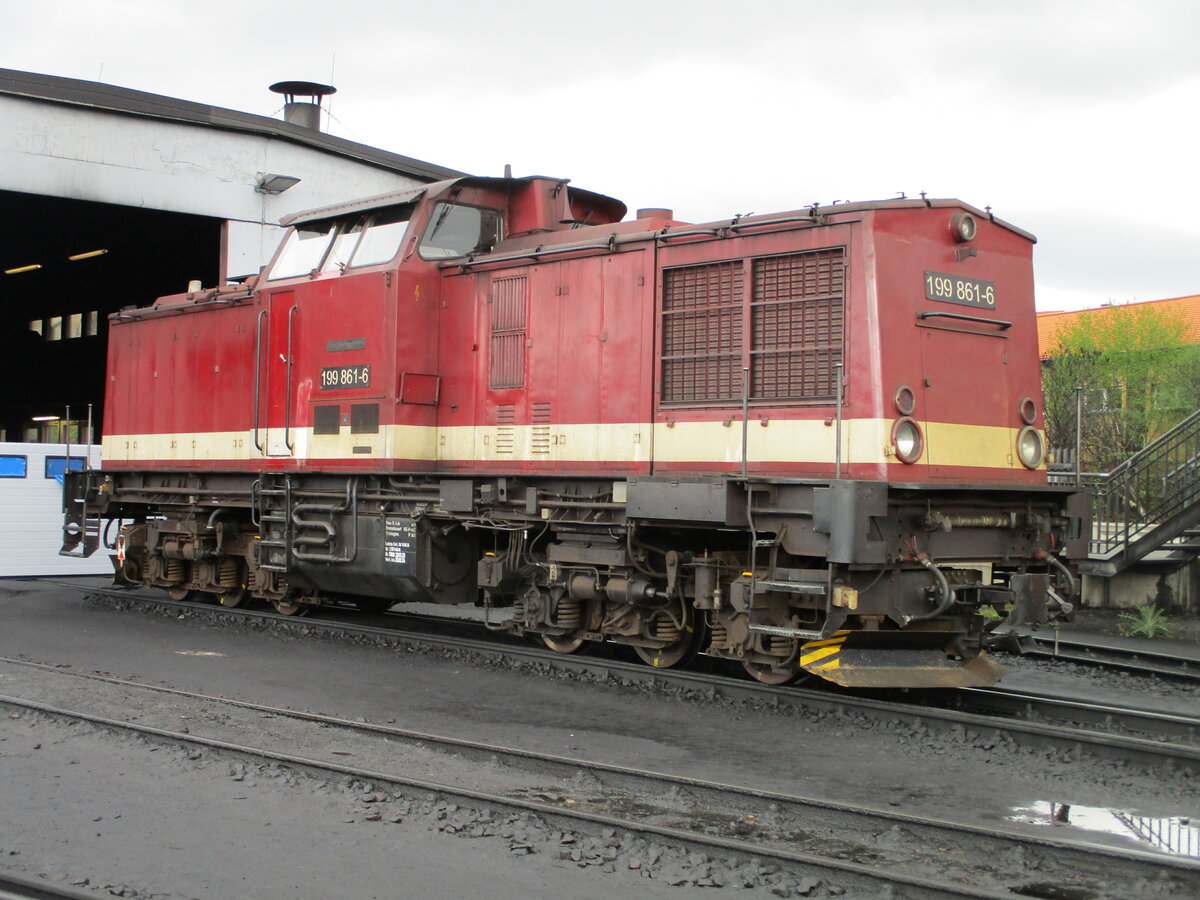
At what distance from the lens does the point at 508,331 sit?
952 centimetres

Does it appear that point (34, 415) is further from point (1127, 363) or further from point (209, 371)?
point (1127, 363)

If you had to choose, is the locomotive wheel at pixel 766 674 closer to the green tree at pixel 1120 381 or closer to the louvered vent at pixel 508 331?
the louvered vent at pixel 508 331

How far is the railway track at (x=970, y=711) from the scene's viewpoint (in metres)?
6.57

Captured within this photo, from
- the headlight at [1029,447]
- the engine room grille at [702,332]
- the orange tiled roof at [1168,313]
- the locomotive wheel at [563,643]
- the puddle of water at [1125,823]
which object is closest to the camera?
the puddle of water at [1125,823]

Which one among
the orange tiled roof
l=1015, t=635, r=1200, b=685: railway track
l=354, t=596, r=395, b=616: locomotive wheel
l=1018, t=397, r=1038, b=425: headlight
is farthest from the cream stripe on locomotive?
the orange tiled roof

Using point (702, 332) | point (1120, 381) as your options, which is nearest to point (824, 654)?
point (702, 332)

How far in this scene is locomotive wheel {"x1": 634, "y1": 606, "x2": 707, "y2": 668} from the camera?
28.7 ft

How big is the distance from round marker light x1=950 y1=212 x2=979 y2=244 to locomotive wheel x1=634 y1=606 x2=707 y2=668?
344cm

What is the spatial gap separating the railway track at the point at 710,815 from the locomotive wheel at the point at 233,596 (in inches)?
198

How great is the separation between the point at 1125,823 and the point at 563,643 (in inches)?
198

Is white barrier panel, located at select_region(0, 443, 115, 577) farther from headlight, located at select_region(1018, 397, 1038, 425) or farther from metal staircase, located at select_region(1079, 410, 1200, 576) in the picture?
metal staircase, located at select_region(1079, 410, 1200, 576)

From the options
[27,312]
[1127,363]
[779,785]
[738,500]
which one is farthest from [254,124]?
[1127,363]

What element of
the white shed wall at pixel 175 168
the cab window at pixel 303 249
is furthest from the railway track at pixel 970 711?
the white shed wall at pixel 175 168

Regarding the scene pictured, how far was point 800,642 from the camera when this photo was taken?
26.0 feet
